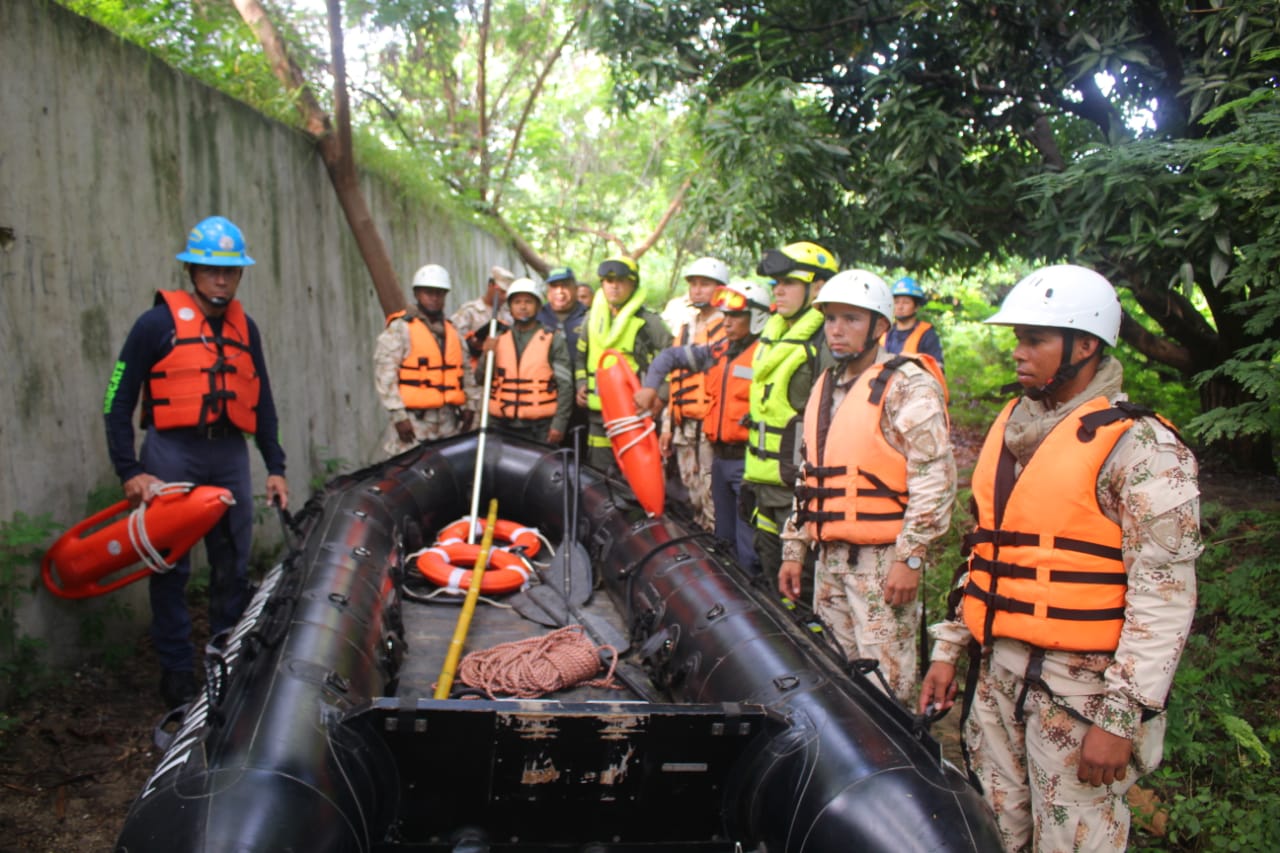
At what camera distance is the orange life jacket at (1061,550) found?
2.03 meters

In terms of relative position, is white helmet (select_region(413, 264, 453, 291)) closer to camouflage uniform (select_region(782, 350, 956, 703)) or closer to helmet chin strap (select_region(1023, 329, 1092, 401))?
camouflage uniform (select_region(782, 350, 956, 703))

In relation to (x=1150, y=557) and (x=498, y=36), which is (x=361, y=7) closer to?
(x=498, y=36)

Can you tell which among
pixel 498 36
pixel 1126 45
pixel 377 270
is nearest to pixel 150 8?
pixel 377 270

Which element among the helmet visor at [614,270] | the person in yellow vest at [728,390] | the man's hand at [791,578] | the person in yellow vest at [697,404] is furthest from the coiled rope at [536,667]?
the helmet visor at [614,270]

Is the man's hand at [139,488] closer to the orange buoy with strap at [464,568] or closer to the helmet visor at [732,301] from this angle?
the orange buoy with strap at [464,568]

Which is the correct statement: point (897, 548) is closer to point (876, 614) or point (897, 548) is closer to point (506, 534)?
point (876, 614)

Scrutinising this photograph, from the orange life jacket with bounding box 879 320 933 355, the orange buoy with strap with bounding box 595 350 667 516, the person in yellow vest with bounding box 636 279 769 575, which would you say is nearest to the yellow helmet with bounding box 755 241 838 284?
the person in yellow vest with bounding box 636 279 769 575

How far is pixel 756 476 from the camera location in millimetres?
4004

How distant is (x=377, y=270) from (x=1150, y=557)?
20.0 feet

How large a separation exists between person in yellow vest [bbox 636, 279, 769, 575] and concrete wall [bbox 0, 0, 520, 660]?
8.57ft

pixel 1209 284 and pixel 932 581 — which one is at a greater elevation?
pixel 1209 284

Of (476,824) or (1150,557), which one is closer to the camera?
(1150,557)

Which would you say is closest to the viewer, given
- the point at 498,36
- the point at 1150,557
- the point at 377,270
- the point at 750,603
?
the point at 1150,557

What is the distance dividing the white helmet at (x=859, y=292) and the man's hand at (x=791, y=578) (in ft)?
3.20
